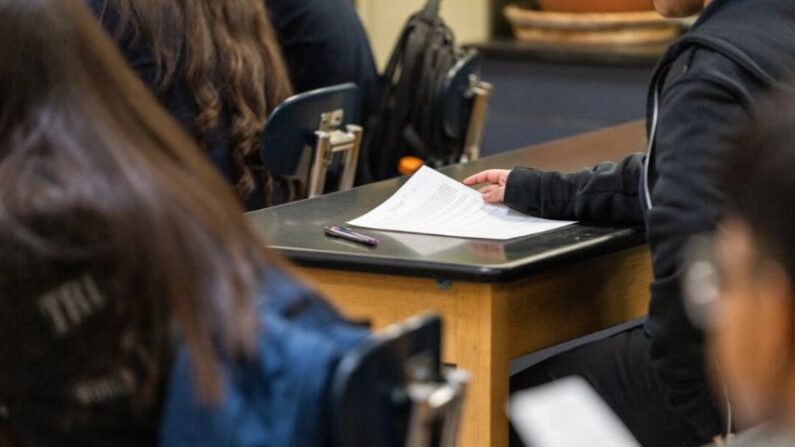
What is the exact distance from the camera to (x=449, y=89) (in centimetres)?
308

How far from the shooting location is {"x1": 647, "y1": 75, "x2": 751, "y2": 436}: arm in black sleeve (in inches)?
66.6

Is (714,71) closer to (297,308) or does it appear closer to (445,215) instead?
(445,215)

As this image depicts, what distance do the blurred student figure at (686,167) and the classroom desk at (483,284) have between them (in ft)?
0.32

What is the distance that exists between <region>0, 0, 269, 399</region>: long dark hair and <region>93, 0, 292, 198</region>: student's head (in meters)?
1.26

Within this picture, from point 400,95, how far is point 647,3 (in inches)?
70.7

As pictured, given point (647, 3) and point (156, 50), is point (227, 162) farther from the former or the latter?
point (647, 3)

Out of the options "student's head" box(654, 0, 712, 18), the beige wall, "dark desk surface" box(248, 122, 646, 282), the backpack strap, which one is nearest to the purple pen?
"dark desk surface" box(248, 122, 646, 282)

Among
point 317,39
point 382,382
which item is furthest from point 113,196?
point 317,39

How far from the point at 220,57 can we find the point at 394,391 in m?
1.48

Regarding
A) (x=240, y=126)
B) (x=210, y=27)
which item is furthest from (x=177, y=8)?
(x=240, y=126)

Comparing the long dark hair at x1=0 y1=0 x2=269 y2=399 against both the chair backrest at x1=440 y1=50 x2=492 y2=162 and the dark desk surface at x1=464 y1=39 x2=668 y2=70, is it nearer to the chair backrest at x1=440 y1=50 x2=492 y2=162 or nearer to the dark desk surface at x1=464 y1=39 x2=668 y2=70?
the chair backrest at x1=440 y1=50 x2=492 y2=162

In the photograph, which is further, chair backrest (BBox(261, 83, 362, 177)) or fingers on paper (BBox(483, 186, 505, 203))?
chair backrest (BBox(261, 83, 362, 177))

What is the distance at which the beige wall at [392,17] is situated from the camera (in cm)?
493

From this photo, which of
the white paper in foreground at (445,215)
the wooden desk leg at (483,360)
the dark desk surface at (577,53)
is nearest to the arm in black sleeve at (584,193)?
the white paper in foreground at (445,215)
